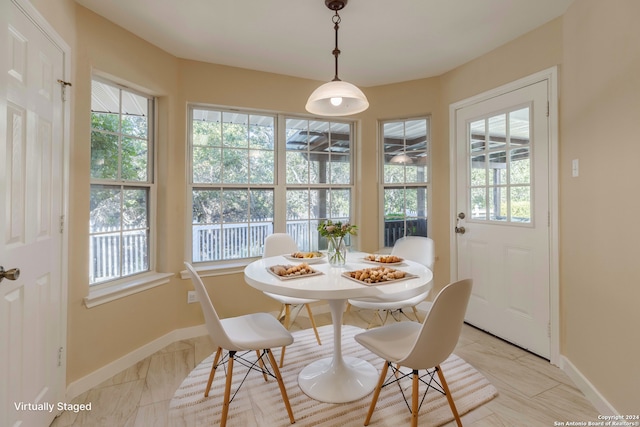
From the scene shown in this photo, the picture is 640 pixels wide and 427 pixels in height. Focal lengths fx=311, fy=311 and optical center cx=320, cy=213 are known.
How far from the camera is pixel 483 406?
178cm

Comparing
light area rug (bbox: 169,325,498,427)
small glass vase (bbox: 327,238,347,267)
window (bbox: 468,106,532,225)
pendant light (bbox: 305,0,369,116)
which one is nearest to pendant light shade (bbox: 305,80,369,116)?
pendant light (bbox: 305,0,369,116)

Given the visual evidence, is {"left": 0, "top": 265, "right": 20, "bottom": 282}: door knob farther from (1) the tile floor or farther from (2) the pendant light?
(2) the pendant light

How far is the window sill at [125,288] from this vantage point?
2029mm

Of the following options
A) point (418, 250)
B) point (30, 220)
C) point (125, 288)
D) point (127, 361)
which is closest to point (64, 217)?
point (30, 220)

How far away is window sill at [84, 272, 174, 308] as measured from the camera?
2.03m

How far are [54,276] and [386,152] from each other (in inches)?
117

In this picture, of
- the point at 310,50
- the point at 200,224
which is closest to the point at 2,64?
the point at 200,224

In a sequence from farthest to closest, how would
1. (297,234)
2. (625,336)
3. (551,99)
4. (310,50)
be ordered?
(297,234)
(310,50)
(551,99)
(625,336)

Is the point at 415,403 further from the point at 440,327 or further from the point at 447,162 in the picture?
the point at 447,162

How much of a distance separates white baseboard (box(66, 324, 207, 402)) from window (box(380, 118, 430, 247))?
7.08ft

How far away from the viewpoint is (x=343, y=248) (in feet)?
6.73

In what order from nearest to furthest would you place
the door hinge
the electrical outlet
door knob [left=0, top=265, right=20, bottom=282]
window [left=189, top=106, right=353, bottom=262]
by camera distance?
door knob [left=0, top=265, right=20, bottom=282]
the door hinge
the electrical outlet
window [left=189, top=106, right=353, bottom=262]

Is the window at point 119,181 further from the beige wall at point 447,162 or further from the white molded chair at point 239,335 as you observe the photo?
the white molded chair at point 239,335

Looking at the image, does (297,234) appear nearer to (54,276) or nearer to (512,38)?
(54,276)
